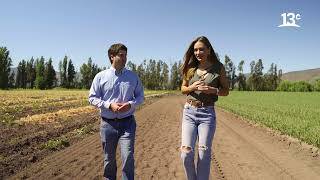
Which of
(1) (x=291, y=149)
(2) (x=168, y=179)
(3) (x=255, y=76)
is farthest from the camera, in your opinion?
Answer: (3) (x=255, y=76)

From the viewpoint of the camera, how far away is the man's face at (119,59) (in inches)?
212

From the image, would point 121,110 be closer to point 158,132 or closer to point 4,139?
point 4,139

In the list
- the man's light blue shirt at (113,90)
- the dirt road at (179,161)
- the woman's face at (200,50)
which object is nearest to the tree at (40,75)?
the dirt road at (179,161)

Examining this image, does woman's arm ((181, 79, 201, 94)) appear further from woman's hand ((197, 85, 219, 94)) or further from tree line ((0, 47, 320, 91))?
tree line ((0, 47, 320, 91))

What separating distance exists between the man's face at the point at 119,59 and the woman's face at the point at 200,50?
907 mm

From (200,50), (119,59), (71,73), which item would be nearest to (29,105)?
(119,59)

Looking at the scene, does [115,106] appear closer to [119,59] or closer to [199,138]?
[119,59]

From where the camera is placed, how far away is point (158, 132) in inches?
582

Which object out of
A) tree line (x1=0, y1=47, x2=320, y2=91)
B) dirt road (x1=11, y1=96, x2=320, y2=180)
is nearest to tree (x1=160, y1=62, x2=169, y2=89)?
tree line (x1=0, y1=47, x2=320, y2=91)

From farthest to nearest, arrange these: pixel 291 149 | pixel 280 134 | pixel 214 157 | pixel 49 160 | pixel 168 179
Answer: pixel 280 134 → pixel 291 149 → pixel 214 157 → pixel 49 160 → pixel 168 179

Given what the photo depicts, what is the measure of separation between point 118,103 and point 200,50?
124cm

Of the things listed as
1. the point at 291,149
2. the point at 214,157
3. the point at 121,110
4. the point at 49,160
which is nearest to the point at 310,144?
the point at 291,149

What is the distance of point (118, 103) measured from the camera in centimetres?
534

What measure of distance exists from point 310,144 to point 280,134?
8.67 ft
